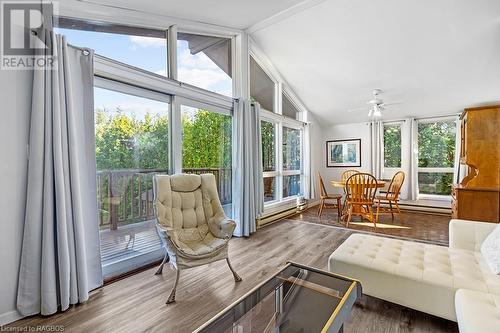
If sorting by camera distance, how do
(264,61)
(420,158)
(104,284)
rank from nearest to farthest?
(104,284) < (264,61) < (420,158)

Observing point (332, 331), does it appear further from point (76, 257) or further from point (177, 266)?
point (76, 257)

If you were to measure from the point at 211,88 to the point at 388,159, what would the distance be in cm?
454

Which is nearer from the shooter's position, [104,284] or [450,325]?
[450,325]

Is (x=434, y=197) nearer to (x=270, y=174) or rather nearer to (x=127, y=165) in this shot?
(x=270, y=174)

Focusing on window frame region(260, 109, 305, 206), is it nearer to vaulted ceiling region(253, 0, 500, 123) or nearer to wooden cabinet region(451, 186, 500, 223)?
vaulted ceiling region(253, 0, 500, 123)

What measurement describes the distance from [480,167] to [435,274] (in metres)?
2.80

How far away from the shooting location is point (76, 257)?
6.23 feet

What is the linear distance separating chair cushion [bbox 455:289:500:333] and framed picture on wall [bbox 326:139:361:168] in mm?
4872

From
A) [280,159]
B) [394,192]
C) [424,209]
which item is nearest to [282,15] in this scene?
[280,159]

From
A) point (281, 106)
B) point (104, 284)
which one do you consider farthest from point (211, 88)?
point (104, 284)

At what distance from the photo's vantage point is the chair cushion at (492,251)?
5.28 ft

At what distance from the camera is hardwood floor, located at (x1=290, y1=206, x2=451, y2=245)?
3525 millimetres

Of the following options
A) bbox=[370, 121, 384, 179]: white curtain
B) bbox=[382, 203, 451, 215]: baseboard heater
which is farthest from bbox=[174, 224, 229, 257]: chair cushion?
bbox=[370, 121, 384, 179]: white curtain

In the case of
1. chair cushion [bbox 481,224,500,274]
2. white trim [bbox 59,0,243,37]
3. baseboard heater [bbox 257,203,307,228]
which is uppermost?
white trim [bbox 59,0,243,37]
